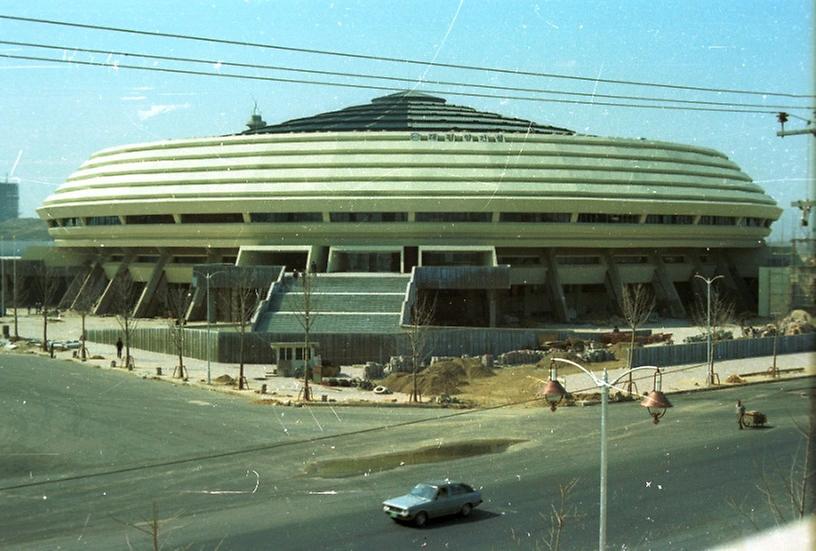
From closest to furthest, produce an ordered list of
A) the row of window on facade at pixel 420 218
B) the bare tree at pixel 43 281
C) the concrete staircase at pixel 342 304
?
the concrete staircase at pixel 342 304
the row of window on facade at pixel 420 218
the bare tree at pixel 43 281

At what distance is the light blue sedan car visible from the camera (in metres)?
17.3

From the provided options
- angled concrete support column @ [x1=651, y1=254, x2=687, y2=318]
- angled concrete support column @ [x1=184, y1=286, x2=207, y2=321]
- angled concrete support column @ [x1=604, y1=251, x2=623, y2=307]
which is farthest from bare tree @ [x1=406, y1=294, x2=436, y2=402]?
angled concrete support column @ [x1=651, y1=254, x2=687, y2=318]

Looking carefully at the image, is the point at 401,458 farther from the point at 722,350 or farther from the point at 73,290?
the point at 73,290

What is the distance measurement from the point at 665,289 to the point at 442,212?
61.5 feet

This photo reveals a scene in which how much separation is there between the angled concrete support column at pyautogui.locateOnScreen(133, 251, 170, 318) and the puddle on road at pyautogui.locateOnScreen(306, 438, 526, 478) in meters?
47.1

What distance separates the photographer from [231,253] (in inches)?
2672

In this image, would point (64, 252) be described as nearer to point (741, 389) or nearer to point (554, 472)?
point (741, 389)

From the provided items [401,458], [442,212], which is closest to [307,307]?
[401,458]

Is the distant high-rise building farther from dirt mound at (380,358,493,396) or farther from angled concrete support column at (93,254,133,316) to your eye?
dirt mound at (380,358,493,396)

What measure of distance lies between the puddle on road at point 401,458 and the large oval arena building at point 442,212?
31265 mm

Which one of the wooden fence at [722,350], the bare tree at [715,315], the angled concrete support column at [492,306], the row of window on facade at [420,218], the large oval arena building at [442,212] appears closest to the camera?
the wooden fence at [722,350]

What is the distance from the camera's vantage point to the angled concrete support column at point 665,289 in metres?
68.0

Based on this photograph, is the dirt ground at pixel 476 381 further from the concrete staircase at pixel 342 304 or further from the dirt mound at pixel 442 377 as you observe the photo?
the concrete staircase at pixel 342 304

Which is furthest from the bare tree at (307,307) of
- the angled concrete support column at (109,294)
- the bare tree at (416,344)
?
the angled concrete support column at (109,294)
